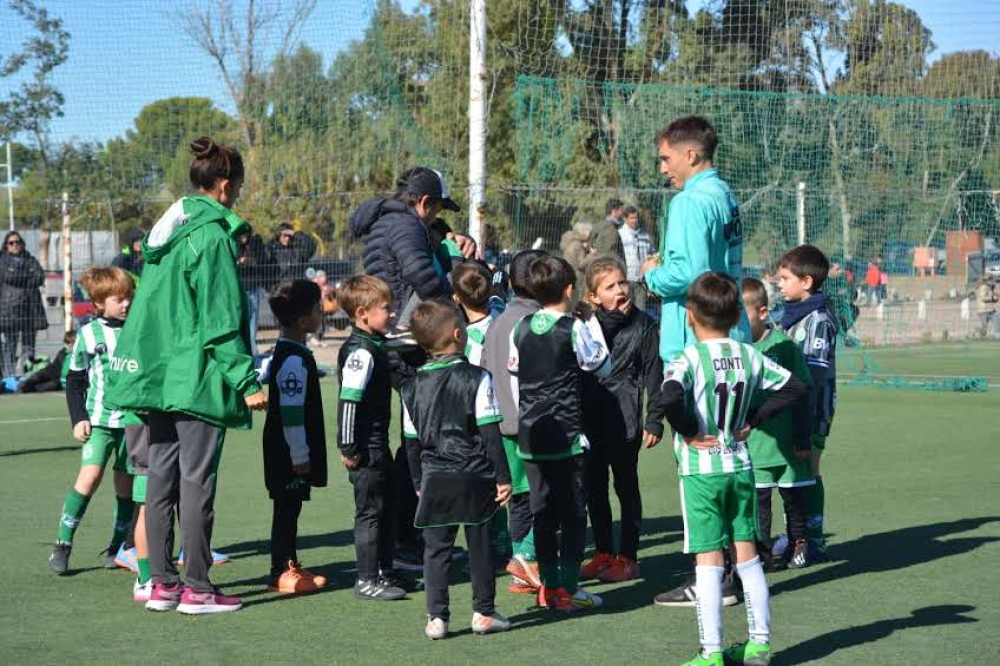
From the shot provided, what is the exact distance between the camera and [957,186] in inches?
817

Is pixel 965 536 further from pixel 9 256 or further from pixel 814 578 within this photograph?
pixel 9 256

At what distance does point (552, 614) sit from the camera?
5523 mm

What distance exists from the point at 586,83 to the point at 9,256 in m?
7.82

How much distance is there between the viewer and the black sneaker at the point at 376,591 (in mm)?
5844

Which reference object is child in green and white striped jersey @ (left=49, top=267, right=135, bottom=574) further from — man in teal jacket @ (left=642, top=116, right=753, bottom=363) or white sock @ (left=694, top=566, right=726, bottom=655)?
white sock @ (left=694, top=566, right=726, bottom=655)

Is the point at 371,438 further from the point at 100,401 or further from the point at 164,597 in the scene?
the point at 100,401

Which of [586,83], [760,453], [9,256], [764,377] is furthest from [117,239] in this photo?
[764,377]

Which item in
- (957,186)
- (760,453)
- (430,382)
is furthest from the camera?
(957,186)

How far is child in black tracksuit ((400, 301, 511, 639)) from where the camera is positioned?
509 cm

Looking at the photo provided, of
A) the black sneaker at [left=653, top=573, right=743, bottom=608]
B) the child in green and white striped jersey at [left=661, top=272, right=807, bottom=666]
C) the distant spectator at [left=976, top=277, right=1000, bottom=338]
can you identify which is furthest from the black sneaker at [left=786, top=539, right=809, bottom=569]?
the distant spectator at [left=976, top=277, right=1000, bottom=338]

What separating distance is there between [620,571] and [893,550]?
152 centimetres

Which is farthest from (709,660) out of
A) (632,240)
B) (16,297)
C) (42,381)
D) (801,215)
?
(801,215)

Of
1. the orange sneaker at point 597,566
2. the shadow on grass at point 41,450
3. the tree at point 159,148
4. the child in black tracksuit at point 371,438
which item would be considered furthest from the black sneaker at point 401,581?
the tree at point 159,148

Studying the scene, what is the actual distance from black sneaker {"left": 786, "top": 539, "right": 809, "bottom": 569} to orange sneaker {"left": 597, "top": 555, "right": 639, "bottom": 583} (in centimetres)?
80
